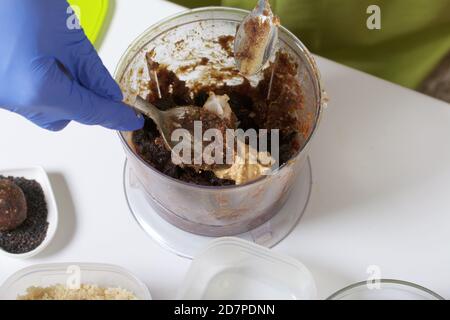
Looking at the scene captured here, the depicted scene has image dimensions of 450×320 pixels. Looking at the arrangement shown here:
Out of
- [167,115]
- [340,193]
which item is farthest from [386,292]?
[167,115]

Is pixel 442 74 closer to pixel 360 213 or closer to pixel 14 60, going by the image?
pixel 360 213

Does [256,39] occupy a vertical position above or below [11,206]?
above

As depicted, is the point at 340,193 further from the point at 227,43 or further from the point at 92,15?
the point at 92,15

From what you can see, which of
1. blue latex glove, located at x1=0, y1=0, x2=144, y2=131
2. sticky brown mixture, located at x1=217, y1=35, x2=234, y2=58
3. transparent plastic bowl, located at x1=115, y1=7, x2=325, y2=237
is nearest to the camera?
blue latex glove, located at x1=0, y1=0, x2=144, y2=131

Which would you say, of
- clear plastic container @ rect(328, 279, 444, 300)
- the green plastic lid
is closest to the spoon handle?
the green plastic lid

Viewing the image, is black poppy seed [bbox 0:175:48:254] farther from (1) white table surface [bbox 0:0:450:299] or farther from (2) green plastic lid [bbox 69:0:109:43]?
(2) green plastic lid [bbox 69:0:109:43]

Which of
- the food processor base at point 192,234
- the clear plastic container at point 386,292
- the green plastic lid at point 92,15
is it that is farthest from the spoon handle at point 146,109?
the clear plastic container at point 386,292

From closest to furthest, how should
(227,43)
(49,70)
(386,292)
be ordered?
(49,70), (386,292), (227,43)
